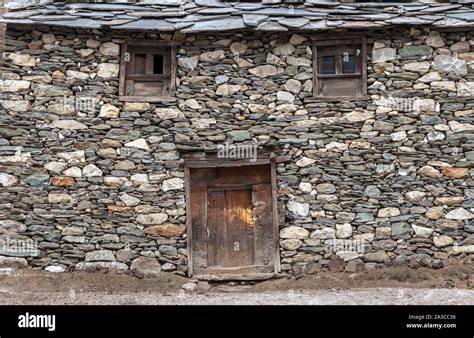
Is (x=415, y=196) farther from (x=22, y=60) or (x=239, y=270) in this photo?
(x=22, y=60)

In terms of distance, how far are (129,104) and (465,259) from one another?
5637 millimetres

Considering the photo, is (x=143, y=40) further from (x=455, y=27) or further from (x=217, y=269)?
(x=455, y=27)

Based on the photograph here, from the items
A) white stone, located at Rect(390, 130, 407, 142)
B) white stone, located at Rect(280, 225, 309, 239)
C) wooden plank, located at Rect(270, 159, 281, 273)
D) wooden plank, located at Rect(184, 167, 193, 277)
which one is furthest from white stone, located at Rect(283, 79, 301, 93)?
white stone, located at Rect(280, 225, 309, 239)

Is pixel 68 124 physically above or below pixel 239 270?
above

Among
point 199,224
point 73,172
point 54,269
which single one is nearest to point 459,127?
point 199,224

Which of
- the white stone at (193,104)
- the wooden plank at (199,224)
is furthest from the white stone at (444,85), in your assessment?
the wooden plank at (199,224)

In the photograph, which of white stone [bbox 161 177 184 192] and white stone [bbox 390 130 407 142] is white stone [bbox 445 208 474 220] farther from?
white stone [bbox 161 177 184 192]

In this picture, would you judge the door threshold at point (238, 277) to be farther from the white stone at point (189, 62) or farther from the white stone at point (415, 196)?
the white stone at point (189, 62)

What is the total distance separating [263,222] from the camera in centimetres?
789

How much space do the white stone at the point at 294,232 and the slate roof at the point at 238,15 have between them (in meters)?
3.06

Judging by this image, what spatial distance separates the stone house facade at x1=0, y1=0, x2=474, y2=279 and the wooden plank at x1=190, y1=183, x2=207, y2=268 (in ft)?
0.07

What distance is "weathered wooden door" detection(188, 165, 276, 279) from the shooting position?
25.7 ft

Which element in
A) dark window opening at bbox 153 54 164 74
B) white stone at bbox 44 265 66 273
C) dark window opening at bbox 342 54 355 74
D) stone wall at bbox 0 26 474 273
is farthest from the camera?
dark window opening at bbox 153 54 164 74

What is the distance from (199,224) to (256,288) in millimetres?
1342
